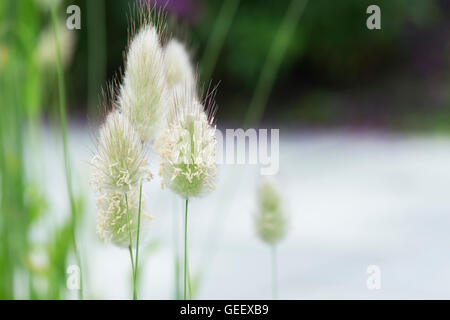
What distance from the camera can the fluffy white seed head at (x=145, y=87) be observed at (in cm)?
31

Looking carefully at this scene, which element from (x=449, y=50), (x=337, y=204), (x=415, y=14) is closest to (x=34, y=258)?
(x=337, y=204)

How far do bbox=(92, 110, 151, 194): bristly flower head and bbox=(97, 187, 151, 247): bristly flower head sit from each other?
1 centimetres

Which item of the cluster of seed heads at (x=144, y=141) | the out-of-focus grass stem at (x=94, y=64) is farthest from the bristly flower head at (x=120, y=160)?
the out-of-focus grass stem at (x=94, y=64)

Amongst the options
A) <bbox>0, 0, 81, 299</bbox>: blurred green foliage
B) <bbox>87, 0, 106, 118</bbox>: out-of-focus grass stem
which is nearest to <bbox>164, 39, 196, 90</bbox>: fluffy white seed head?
<bbox>87, 0, 106, 118</bbox>: out-of-focus grass stem

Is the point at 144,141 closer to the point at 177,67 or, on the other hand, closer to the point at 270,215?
the point at 177,67

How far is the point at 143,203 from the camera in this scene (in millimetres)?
316

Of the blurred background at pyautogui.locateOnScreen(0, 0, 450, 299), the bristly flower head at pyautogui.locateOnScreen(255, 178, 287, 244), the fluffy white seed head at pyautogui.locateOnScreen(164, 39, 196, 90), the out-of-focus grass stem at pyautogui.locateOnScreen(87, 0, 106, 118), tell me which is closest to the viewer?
the fluffy white seed head at pyautogui.locateOnScreen(164, 39, 196, 90)

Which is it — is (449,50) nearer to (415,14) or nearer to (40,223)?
(415,14)

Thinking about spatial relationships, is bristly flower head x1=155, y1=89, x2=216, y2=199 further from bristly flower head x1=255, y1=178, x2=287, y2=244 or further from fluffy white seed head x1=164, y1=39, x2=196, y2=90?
bristly flower head x1=255, y1=178, x2=287, y2=244

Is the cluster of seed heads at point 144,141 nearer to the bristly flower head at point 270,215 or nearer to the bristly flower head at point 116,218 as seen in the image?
the bristly flower head at point 116,218

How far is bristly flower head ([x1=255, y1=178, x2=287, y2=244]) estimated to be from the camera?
506mm

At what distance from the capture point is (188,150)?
12.0 inches

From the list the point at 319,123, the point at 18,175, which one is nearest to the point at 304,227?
the point at 319,123

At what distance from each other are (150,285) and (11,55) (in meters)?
0.92
